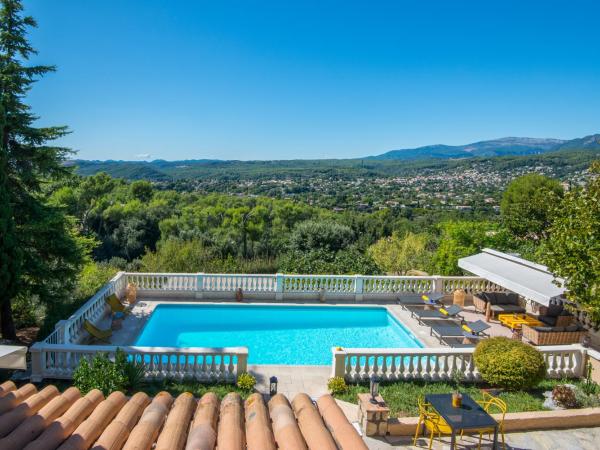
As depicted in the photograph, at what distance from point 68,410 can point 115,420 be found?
58 centimetres

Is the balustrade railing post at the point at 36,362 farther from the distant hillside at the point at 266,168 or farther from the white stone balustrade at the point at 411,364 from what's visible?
the distant hillside at the point at 266,168

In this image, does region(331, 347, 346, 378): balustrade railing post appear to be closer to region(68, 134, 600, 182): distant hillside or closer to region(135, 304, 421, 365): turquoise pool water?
region(135, 304, 421, 365): turquoise pool water

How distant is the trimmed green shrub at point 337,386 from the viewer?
7.95 meters

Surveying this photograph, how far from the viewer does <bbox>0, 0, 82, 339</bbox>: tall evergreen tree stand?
8.80 m

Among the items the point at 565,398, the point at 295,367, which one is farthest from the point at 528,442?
the point at 295,367

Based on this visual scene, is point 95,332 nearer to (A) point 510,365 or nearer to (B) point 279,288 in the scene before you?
(B) point 279,288

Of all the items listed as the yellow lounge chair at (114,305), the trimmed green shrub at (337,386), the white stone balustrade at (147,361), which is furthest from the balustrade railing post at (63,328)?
Answer: the trimmed green shrub at (337,386)

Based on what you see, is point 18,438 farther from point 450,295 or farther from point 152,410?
point 450,295

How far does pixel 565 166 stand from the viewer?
63.6 metres

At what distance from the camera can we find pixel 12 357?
3.56 meters

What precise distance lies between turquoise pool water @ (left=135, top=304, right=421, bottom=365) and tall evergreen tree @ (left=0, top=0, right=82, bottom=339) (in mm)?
2897

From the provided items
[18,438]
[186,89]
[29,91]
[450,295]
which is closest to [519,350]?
[450,295]

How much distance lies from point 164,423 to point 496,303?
11.6 metres

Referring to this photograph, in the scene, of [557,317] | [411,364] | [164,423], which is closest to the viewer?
[164,423]
